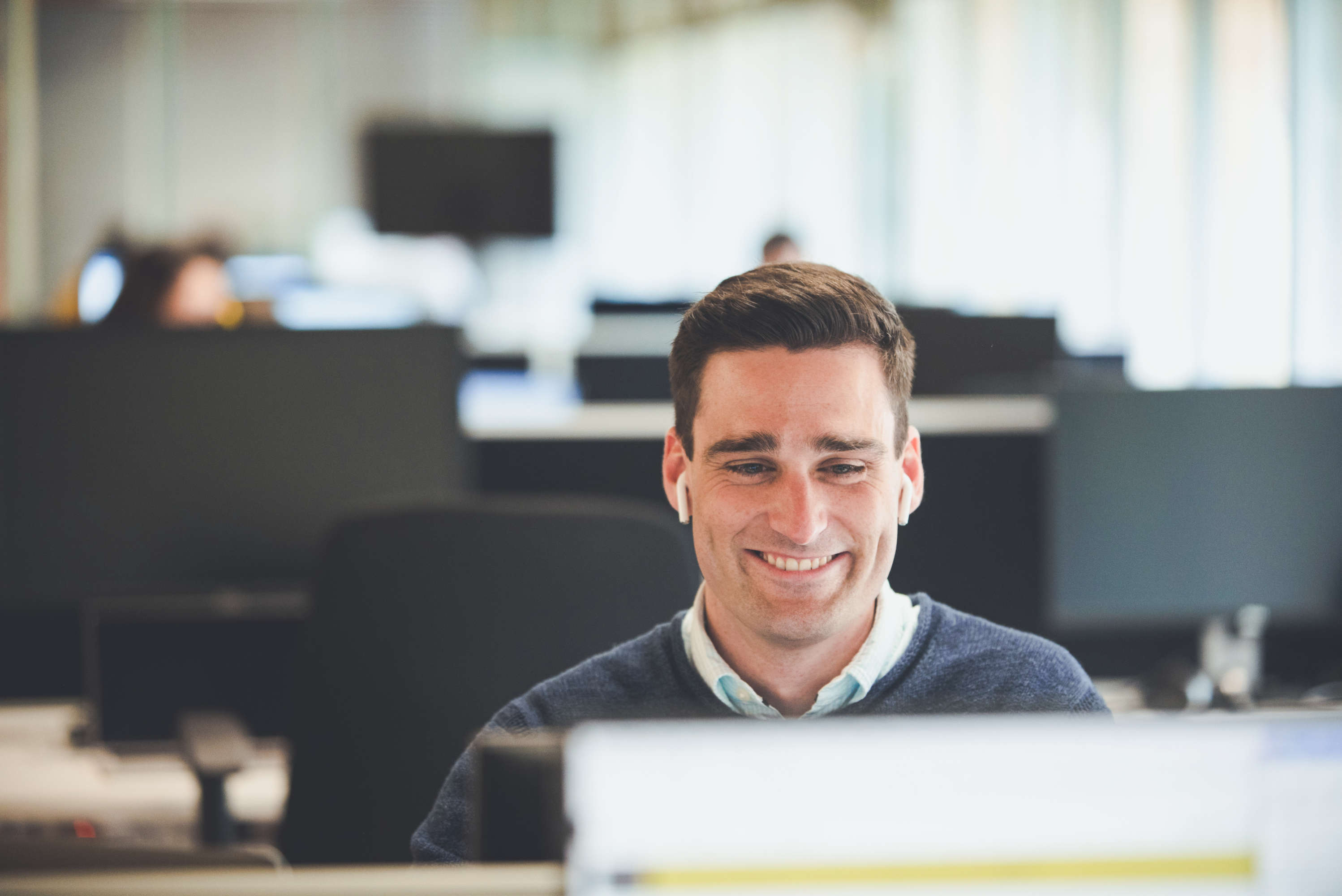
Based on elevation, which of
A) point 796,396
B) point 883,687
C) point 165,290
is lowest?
point 883,687

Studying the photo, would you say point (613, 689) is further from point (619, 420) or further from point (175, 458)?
point (619, 420)

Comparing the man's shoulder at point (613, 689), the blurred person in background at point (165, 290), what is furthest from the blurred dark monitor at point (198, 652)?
the man's shoulder at point (613, 689)

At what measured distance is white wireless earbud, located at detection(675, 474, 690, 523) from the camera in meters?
0.51

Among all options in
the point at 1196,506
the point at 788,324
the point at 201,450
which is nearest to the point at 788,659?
the point at 788,324

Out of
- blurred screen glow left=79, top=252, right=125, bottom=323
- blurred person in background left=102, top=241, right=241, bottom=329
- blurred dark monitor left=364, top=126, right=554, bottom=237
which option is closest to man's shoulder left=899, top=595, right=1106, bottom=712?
blurred person in background left=102, top=241, right=241, bottom=329

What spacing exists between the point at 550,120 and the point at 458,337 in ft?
18.9

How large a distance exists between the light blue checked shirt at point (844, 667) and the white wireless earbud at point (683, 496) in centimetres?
4

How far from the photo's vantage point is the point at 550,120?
7512 millimetres

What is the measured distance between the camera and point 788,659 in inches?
19.6

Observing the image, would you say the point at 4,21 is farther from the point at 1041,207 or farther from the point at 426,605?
the point at 426,605

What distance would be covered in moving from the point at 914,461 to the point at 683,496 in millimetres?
89

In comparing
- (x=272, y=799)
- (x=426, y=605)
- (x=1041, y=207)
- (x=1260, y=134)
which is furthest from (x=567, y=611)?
(x=1041, y=207)

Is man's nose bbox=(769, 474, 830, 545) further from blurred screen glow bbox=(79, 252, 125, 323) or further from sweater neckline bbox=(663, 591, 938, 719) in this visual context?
blurred screen glow bbox=(79, 252, 125, 323)

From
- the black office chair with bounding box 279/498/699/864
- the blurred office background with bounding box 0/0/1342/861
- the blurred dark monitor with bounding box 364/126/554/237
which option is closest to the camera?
the black office chair with bounding box 279/498/699/864
